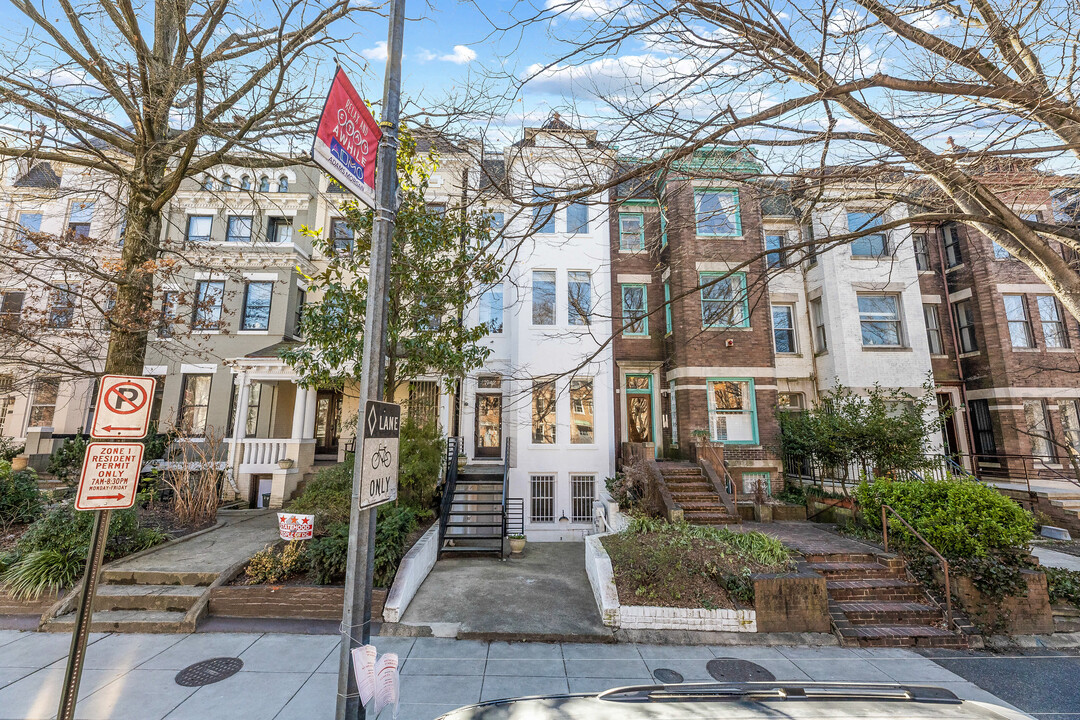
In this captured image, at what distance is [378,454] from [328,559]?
15.6 ft

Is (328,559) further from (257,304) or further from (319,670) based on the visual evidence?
(257,304)

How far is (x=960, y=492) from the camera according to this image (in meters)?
7.25

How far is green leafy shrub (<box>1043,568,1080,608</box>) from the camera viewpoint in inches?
261

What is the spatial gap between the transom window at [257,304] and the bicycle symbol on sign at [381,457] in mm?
14674

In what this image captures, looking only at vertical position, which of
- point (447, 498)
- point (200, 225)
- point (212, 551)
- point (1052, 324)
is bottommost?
point (212, 551)

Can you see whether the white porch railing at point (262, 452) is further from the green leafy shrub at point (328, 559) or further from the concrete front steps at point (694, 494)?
the concrete front steps at point (694, 494)

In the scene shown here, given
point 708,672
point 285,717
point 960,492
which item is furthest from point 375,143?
point 960,492

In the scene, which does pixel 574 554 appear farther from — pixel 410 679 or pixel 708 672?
pixel 410 679

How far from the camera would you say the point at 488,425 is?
13820 mm

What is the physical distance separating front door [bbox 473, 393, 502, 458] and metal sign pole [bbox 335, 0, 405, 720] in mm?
10420

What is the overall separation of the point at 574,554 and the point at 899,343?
42.6 feet

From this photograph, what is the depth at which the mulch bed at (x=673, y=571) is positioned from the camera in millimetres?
6160

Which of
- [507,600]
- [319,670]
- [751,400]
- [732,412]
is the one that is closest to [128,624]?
[319,670]

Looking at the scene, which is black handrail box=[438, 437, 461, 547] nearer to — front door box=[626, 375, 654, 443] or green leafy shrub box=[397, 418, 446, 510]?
green leafy shrub box=[397, 418, 446, 510]
